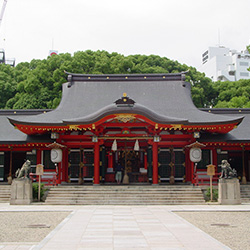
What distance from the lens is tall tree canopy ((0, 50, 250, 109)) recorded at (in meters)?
38.0

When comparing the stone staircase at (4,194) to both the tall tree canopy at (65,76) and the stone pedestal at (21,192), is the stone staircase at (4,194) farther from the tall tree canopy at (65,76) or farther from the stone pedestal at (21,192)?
the tall tree canopy at (65,76)

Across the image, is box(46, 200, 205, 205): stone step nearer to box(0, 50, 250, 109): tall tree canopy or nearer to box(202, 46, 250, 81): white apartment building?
box(0, 50, 250, 109): tall tree canopy

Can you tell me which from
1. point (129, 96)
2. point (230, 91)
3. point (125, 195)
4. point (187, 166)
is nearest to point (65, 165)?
point (125, 195)

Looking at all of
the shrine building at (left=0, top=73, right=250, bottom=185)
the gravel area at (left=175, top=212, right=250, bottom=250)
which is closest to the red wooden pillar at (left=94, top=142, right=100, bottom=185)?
the shrine building at (left=0, top=73, right=250, bottom=185)

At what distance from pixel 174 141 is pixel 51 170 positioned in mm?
8197

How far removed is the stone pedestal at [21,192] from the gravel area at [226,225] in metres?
8.24

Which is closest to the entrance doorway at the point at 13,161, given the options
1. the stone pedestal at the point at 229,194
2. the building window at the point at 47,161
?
the building window at the point at 47,161

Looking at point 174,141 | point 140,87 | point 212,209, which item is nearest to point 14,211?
point 212,209

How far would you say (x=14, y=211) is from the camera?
1481cm

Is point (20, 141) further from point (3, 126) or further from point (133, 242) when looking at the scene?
point (133, 242)

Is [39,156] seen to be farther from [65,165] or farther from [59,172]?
[59,172]

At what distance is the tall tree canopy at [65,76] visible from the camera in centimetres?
3803

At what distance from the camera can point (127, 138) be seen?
21266 mm

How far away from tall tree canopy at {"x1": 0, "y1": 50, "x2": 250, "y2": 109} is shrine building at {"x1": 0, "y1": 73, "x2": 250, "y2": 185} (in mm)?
13005
